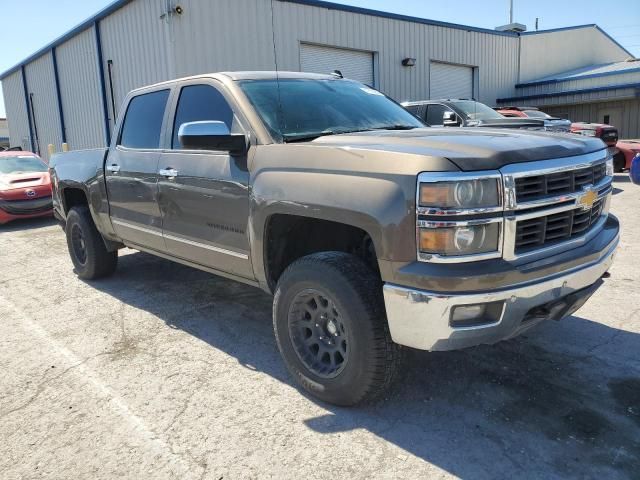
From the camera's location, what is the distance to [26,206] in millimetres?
10016

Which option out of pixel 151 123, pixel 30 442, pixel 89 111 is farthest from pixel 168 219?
pixel 89 111

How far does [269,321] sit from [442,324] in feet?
7.21

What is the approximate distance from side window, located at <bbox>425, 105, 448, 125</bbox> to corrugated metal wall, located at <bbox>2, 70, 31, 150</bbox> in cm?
2047

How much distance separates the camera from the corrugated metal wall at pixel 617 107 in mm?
20969

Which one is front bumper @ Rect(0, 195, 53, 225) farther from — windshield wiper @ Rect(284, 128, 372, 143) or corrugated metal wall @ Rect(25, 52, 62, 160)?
corrugated metal wall @ Rect(25, 52, 62, 160)

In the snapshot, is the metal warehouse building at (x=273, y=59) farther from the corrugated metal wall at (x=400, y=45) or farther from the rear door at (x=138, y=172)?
the rear door at (x=138, y=172)

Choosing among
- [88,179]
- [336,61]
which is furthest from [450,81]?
[88,179]

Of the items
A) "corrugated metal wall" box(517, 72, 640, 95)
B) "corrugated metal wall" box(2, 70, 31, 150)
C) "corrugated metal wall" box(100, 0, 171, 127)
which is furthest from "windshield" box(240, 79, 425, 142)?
"corrugated metal wall" box(2, 70, 31, 150)

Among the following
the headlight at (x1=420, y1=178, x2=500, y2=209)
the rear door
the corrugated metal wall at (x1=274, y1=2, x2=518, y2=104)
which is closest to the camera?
the headlight at (x1=420, y1=178, x2=500, y2=209)

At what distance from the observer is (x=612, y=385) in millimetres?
3135

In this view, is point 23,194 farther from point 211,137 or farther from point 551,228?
point 551,228

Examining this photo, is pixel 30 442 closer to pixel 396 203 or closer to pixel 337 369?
pixel 337 369

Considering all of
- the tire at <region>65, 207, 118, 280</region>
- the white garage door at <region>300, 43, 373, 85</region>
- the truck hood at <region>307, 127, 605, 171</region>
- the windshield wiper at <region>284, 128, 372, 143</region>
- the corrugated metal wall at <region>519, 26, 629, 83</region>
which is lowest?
the tire at <region>65, 207, 118, 280</region>

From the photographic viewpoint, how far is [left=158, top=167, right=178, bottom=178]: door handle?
3969 mm
